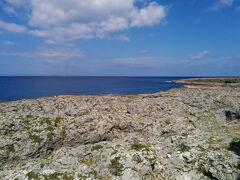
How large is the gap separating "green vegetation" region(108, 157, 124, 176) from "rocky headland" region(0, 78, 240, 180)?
0.11 m

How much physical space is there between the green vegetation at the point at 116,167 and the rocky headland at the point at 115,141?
0.37 ft

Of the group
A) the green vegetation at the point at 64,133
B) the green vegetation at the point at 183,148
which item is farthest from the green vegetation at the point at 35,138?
the green vegetation at the point at 183,148

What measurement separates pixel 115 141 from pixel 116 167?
667 centimetres

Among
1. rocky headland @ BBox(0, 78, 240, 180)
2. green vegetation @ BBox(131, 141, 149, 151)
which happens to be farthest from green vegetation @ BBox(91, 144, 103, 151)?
green vegetation @ BBox(131, 141, 149, 151)

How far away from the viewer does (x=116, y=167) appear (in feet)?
58.4

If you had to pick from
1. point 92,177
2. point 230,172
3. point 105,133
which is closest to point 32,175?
point 92,177

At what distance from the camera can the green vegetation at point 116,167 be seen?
56.5 feet

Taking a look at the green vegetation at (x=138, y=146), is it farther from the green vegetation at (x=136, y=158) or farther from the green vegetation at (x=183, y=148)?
the green vegetation at (x=183, y=148)

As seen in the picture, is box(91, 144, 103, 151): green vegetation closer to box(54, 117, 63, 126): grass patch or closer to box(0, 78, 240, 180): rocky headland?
box(0, 78, 240, 180): rocky headland

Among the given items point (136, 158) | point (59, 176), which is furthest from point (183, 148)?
point (59, 176)

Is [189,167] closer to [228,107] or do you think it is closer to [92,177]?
[92,177]

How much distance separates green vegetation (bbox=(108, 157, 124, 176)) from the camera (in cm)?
1723

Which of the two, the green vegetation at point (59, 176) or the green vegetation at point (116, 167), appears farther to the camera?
the green vegetation at point (116, 167)

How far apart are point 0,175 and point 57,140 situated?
24.7ft
